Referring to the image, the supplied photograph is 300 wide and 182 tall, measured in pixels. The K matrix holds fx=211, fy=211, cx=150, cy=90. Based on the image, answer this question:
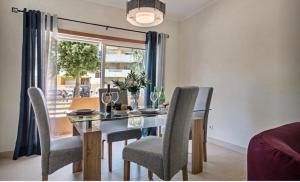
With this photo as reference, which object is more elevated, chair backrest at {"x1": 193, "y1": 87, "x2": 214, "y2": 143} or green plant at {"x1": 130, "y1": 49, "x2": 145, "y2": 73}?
green plant at {"x1": 130, "y1": 49, "x2": 145, "y2": 73}

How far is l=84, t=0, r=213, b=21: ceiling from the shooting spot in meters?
3.65

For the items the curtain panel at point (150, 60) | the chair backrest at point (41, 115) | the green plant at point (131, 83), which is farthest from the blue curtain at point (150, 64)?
the chair backrest at point (41, 115)

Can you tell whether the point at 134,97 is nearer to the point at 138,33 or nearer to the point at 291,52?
the point at 138,33

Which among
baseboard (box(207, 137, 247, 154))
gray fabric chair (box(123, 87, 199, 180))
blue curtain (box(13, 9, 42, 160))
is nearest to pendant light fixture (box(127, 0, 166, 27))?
gray fabric chair (box(123, 87, 199, 180))

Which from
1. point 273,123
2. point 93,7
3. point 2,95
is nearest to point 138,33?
point 93,7

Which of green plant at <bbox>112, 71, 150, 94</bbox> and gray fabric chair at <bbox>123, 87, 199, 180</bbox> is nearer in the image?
gray fabric chair at <bbox>123, 87, 199, 180</bbox>

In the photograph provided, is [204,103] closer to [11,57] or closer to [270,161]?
[270,161]

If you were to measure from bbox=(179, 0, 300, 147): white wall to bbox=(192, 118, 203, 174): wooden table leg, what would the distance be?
1112 millimetres

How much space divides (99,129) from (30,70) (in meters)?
1.68

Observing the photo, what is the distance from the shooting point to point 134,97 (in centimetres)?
279

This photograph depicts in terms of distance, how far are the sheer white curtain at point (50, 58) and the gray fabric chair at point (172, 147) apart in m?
1.71

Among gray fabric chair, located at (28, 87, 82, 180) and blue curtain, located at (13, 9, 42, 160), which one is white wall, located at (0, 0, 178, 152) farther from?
gray fabric chair, located at (28, 87, 82, 180)

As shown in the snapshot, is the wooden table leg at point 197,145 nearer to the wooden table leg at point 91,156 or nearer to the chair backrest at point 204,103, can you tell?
the chair backrest at point 204,103

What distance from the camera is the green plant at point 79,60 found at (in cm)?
387
